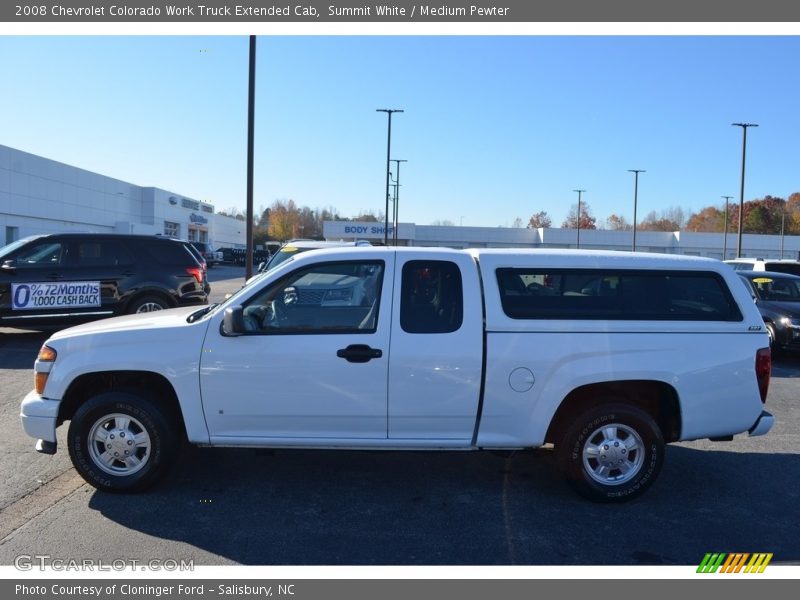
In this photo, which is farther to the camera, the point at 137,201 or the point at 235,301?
the point at 137,201

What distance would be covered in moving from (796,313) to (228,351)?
10.5 m

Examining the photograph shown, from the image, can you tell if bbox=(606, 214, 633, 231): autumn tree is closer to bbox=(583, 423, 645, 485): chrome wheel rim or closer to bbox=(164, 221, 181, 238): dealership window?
bbox=(164, 221, 181, 238): dealership window

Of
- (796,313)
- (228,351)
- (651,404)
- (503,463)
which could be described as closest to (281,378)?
(228,351)

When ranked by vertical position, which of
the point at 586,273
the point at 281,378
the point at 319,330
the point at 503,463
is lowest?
the point at 503,463

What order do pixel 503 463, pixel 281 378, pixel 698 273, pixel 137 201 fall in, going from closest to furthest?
1. pixel 281 378
2. pixel 698 273
3. pixel 503 463
4. pixel 137 201

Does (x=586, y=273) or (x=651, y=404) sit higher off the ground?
(x=586, y=273)

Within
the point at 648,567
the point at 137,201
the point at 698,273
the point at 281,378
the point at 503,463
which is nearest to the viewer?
the point at 648,567

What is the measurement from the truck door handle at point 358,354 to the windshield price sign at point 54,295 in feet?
26.3

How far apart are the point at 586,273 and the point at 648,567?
6.86 feet

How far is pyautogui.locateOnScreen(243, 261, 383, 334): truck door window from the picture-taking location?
4.81 meters

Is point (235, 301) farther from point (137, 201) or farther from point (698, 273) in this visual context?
point (137, 201)

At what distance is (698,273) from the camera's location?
5.04m

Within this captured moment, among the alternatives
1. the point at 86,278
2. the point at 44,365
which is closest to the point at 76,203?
the point at 86,278

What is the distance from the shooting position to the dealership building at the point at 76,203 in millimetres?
42406
